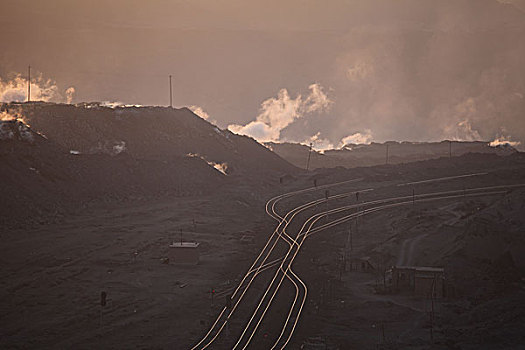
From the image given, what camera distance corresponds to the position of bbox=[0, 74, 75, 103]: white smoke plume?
135 meters

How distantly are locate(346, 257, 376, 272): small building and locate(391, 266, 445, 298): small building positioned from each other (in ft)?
20.6

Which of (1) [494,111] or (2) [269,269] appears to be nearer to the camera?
(2) [269,269]

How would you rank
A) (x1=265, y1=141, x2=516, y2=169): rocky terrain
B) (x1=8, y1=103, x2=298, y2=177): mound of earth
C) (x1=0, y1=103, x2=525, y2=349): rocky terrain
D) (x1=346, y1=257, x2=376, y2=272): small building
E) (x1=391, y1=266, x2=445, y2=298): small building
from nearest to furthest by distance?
(x1=0, y1=103, x2=525, y2=349): rocky terrain
(x1=391, y1=266, x2=445, y2=298): small building
(x1=346, y1=257, x2=376, y2=272): small building
(x1=8, y1=103, x2=298, y2=177): mound of earth
(x1=265, y1=141, x2=516, y2=169): rocky terrain

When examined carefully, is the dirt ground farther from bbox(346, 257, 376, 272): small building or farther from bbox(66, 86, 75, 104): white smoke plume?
bbox(66, 86, 75, 104): white smoke plume

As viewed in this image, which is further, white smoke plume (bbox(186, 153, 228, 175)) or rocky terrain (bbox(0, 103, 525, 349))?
white smoke plume (bbox(186, 153, 228, 175))

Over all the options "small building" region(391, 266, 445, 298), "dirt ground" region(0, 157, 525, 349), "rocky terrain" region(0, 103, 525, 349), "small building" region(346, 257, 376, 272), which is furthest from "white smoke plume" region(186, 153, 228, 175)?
"small building" region(391, 266, 445, 298)

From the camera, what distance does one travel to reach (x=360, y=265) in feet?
193

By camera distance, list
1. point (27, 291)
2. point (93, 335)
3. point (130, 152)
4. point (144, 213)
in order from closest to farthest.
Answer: point (93, 335) → point (27, 291) → point (144, 213) → point (130, 152)

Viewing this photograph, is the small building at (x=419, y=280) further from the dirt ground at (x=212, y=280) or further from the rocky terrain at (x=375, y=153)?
the rocky terrain at (x=375, y=153)

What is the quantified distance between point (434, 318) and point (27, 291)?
29.4 m

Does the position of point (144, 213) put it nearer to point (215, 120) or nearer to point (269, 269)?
point (269, 269)

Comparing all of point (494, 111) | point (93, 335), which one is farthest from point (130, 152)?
point (494, 111)

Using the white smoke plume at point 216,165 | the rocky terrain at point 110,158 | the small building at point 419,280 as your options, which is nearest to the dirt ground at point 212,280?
the small building at point 419,280

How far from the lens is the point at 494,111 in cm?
19362
